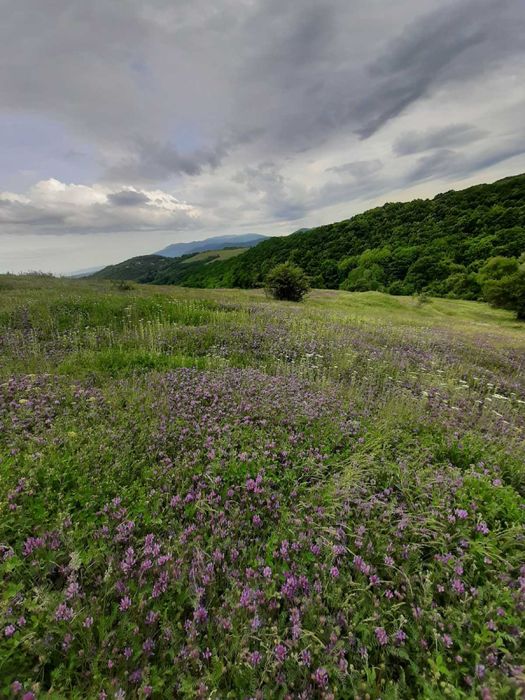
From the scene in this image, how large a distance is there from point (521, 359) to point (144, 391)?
15.2 meters

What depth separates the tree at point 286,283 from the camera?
35.5 metres

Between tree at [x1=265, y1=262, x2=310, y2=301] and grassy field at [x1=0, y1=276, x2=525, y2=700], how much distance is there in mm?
31184

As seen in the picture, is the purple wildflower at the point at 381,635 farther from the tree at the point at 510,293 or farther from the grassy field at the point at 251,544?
the tree at the point at 510,293

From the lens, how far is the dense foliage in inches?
2928

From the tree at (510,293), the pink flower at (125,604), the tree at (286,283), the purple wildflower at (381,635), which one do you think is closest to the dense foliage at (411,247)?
the tree at (510,293)

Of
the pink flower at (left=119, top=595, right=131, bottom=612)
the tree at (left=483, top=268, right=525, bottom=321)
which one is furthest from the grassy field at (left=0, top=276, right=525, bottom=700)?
the tree at (left=483, top=268, right=525, bottom=321)

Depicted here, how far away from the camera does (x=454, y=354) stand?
1173 centimetres

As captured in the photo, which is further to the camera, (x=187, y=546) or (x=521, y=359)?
(x=521, y=359)

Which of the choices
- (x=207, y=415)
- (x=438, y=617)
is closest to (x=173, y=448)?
(x=207, y=415)

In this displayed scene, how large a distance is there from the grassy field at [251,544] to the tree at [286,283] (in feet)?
102

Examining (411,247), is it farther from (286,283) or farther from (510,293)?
(286,283)

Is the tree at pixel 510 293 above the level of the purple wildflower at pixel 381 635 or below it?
below

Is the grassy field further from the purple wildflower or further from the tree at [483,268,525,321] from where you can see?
the tree at [483,268,525,321]

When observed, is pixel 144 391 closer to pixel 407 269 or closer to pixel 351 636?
pixel 351 636
